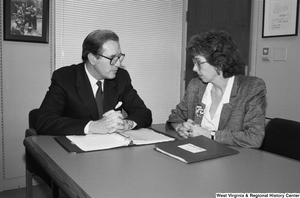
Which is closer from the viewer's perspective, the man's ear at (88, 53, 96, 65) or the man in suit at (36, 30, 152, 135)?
the man in suit at (36, 30, 152, 135)

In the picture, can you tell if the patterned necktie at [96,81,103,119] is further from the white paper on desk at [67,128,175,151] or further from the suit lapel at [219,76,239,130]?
the suit lapel at [219,76,239,130]

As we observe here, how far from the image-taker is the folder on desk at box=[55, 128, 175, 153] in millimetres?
1444

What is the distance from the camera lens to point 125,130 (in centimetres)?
185

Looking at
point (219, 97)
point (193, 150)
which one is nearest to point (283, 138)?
point (219, 97)

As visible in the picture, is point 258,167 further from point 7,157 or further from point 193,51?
point 7,157

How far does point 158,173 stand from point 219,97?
1.06 metres

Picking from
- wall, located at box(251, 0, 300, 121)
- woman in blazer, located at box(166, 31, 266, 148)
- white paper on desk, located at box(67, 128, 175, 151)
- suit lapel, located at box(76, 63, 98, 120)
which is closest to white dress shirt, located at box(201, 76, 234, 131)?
woman in blazer, located at box(166, 31, 266, 148)

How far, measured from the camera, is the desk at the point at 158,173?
991 millimetres

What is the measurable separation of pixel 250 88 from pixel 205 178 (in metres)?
0.96

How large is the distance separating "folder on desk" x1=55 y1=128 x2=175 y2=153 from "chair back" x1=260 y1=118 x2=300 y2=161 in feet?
2.04

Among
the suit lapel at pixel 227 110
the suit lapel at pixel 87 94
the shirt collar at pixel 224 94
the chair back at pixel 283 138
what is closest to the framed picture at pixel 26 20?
the suit lapel at pixel 87 94

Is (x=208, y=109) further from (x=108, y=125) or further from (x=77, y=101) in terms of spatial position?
(x=77, y=101)

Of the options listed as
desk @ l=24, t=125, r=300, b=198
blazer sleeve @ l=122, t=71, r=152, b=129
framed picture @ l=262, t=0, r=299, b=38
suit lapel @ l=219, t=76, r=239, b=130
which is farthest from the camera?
framed picture @ l=262, t=0, r=299, b=38

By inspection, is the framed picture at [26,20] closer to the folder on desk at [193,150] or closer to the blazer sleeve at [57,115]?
the blazer sleeve at [57,115]
